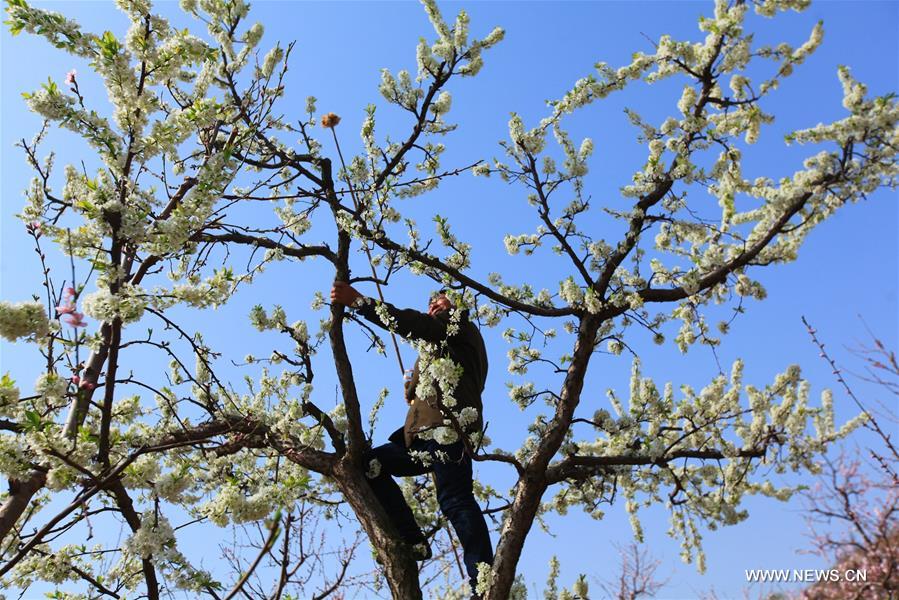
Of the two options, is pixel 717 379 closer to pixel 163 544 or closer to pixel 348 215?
pixel 348 215

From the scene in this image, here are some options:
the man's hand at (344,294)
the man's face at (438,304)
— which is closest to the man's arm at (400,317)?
the man's hand at (344,294)

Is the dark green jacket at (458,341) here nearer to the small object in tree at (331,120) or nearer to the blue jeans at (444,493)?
the blue jeans at (444,493)

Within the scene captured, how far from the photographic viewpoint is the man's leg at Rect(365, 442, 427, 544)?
13.2 ft

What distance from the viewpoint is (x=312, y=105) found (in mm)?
4973

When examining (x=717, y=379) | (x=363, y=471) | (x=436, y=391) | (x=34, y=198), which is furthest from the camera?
(x=717, y=379)

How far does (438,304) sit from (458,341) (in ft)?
1.12

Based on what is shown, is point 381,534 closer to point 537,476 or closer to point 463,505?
point 463,505

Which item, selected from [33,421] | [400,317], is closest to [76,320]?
[33,421]

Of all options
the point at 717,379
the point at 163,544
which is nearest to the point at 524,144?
the point at 717,379

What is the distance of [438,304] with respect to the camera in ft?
14.1

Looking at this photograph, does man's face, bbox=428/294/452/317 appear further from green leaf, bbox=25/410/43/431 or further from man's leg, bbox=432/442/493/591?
green leaf, bbox=25/410/43/431

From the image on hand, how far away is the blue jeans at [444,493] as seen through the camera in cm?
361

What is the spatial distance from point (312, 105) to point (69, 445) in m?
3.15

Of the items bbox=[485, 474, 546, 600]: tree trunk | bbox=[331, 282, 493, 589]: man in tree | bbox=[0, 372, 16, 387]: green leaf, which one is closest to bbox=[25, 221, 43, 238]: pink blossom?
bbox=[0, 372, 16, 387]: green leaf
